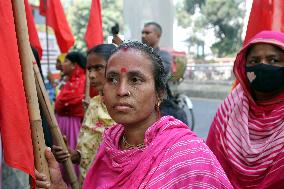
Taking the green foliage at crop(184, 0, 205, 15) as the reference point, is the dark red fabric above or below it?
below

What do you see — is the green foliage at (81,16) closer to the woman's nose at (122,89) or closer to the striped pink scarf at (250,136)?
the striped pink scarf at (250,136)

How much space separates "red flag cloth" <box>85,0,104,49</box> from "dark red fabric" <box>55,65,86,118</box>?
666 mm

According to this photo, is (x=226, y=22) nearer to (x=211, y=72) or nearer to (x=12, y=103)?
(x=211, y=72)

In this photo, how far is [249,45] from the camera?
2732 mm

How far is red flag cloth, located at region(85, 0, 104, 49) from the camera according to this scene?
5.73 meters

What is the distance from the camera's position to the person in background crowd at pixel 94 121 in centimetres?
316

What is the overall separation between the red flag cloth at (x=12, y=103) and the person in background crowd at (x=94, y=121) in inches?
48.7

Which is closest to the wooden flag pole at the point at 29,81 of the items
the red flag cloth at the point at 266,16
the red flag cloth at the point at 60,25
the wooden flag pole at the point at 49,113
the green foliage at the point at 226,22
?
the wooden flag pole at the point at 49,113

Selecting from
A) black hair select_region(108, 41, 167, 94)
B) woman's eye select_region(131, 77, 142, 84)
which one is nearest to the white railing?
black hair select_region(108, 41, 167, 94)

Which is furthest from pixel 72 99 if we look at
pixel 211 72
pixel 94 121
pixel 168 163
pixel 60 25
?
pixel 211 72

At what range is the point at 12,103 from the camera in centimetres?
193

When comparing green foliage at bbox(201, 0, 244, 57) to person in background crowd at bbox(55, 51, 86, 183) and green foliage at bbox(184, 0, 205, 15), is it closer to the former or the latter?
green foliage at bbox(184, 0, 205, 15)

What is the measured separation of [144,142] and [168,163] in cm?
17

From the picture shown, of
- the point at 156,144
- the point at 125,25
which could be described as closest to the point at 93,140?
the point at 156,144
